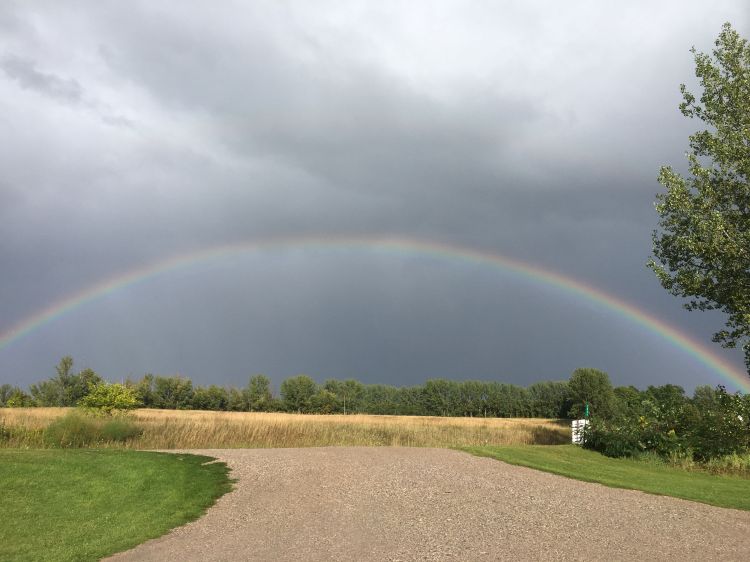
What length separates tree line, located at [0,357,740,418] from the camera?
7812 centimetres

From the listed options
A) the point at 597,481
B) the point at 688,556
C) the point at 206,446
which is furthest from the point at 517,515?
the point at 206,446

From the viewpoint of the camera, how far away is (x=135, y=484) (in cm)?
1440

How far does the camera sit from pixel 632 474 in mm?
18641

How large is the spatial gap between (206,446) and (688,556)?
20.9m

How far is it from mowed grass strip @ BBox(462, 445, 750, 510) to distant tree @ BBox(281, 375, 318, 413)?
297 feet

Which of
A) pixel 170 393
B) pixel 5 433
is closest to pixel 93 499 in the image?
pixel 5 433

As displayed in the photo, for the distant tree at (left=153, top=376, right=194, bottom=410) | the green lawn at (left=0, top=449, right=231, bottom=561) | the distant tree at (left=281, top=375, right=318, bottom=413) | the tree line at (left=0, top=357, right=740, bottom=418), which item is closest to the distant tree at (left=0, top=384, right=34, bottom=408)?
the tree line at (left=0, top=357, right=740, bottom=418)

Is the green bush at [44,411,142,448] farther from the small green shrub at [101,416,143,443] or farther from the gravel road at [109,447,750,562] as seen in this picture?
the gravel road at [109,447,750,562]

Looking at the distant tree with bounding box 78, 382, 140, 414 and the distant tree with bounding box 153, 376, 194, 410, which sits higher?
the distant tree with bounding box 78, 382, 140, 414

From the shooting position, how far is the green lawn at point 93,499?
394 inches

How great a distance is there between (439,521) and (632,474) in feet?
34.1

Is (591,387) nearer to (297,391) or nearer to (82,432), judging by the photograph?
(297,391)

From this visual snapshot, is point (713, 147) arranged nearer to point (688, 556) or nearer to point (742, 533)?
point (742, 533)

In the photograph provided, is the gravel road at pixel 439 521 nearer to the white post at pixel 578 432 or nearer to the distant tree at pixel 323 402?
the white post at pixel 578 432
